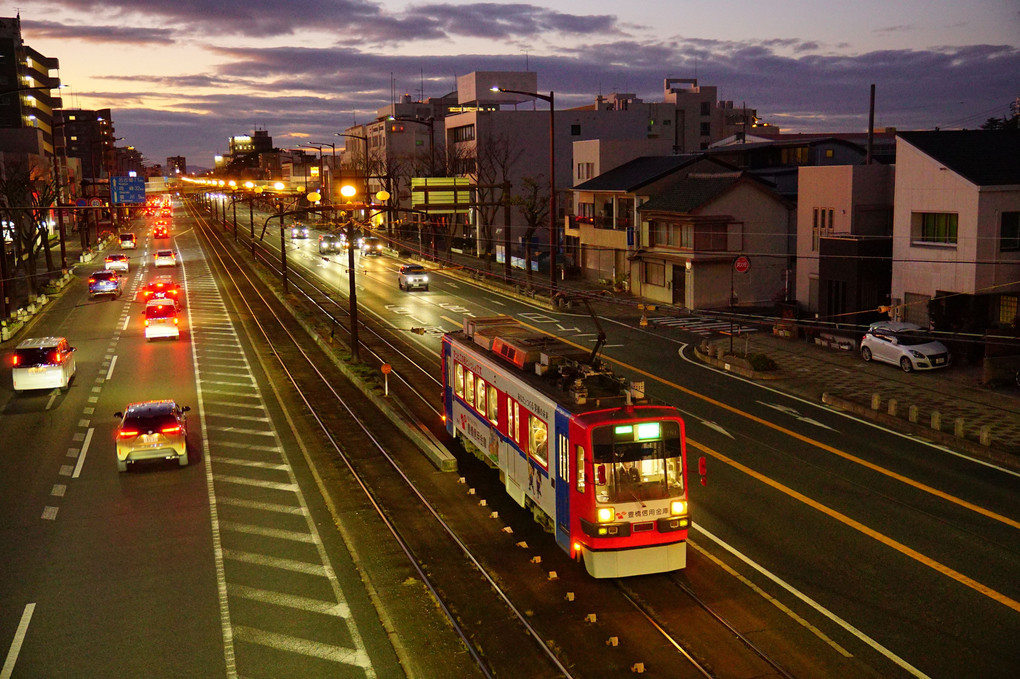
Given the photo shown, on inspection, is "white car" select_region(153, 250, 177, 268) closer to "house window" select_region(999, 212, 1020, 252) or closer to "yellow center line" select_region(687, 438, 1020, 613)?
"yellow center line" select_region(687, 438, 1020, 613)

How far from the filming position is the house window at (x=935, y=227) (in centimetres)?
3578

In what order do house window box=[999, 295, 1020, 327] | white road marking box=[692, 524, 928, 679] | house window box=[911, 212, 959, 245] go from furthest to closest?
house window box=[911, 212, 959, 245]
house window box=[999, 295, 1020, 327]
white road marking box=[692, 524, 928, 679]

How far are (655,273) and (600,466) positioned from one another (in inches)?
1677

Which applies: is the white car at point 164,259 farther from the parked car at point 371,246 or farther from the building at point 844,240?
the building at point 844,240

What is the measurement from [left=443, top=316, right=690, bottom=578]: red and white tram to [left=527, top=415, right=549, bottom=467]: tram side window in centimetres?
2

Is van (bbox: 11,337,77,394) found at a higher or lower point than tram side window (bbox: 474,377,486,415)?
lower

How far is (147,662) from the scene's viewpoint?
12.6 metres

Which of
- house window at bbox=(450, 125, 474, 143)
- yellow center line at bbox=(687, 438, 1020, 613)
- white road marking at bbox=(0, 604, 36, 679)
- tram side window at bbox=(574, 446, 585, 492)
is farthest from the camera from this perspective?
house window at bbox=(450, 125, 474, 143)

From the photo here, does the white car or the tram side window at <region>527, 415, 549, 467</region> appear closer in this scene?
the tram side window at <region>527, 415, 549, 467</region>

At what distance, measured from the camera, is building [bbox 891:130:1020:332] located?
3400 cm

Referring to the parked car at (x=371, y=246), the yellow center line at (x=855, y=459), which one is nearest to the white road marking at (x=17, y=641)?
the yellow center line at (x=855, y=459)

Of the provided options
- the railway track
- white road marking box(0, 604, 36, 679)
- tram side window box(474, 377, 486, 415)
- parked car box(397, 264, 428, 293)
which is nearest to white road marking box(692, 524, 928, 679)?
the railway track

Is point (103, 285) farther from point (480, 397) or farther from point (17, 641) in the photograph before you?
point (17, 641)

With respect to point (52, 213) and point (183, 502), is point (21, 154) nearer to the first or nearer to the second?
point (52, 213)
